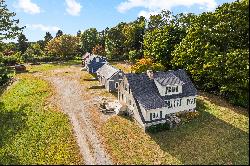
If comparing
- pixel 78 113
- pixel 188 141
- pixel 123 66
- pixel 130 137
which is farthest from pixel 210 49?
pixel 123 66

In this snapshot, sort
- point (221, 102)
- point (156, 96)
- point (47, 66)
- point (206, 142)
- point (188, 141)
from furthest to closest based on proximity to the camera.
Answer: point (47, 66) → point (221, 102) → point (156, 96) → point (188, 141) → point (206, 142)

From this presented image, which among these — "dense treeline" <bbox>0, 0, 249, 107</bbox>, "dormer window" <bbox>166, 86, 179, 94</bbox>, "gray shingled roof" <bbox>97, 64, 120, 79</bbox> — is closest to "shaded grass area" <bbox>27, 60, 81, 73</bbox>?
"dense treeline" <bbox>0, 0, 249, 107</bbox>

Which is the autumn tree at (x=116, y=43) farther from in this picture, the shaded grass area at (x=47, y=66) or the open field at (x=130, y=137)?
the open field at (x=130, y=137)

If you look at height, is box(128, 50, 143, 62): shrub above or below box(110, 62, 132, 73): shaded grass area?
above

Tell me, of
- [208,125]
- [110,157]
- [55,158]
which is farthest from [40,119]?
[208,125]

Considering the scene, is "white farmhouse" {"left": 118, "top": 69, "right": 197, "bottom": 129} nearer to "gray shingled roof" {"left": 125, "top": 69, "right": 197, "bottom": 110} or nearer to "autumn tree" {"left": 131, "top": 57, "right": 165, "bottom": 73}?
"gray shingled roof" {"left": 125, "top": 69, "right": 197, "bottom": 110}

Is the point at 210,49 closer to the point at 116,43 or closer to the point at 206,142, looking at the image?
the point at 206,142
